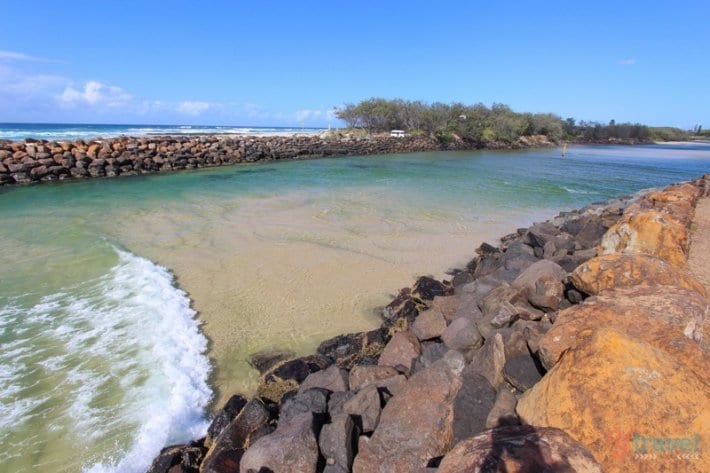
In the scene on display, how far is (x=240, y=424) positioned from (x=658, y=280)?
3.60m

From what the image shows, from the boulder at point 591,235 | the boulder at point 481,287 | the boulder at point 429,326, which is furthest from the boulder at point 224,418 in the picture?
the boulder at point 591,235

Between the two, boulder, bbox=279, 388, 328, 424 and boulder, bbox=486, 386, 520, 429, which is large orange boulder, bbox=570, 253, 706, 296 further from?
boulder, bbox=279, 388, 328, 424

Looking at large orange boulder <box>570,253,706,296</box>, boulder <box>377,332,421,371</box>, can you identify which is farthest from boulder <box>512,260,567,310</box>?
boulder <box>377,332,421,371</box>

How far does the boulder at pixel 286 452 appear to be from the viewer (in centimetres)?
255

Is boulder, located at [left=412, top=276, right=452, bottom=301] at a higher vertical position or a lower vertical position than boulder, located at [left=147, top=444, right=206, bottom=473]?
higher

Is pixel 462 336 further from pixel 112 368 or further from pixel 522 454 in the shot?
pixel 112 368

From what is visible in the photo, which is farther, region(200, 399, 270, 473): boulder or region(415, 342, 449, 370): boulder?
region(415, 342, 449, 370): boulder

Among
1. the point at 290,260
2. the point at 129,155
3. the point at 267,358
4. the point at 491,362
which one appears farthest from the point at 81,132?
the point at 491,362

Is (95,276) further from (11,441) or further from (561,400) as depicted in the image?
(561,400)

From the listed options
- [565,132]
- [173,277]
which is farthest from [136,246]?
[565,132]

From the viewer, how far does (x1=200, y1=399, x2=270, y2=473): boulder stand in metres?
2.75

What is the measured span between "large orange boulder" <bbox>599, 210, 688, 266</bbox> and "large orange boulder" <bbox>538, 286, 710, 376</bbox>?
1.78 meters

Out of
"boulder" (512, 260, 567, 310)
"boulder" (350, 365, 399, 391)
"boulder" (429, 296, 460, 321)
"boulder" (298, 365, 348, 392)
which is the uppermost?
"boulder" (512, 260, 567, 310)

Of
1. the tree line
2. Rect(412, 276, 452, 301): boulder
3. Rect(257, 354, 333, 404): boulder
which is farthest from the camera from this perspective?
the tree line
